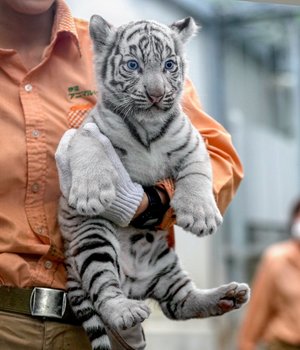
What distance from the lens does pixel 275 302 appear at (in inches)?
274

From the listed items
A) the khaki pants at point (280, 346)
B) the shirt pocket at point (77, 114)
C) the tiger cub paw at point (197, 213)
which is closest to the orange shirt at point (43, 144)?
the shirt pocket at point (77, 114)

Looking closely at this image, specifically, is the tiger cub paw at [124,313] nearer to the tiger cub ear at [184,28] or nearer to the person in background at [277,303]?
the tiger cub ear at [184,28]

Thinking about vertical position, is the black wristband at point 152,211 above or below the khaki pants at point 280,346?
above

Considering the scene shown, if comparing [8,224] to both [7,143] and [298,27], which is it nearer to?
[7,143]

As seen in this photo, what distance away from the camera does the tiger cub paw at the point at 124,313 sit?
266cm

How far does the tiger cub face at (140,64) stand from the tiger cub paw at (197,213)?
10.0 inches

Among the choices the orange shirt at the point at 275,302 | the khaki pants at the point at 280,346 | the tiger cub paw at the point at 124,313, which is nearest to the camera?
Answer: the tiger cub paw at the point at 124,313

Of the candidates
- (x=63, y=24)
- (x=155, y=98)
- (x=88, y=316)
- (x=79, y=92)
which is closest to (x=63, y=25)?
(x=63, y=24)

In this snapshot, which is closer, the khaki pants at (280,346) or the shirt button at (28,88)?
the shirt button at (28,88)

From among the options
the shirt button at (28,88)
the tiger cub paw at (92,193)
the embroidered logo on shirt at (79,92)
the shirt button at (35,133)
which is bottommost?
the tiger cub paw at (92,193)

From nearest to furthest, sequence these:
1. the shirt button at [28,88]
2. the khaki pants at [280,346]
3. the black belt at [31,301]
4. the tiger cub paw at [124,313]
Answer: the tiger cub paw at [124,313] → the black belt at [31,301] → the shirt button at [28,88] → the khaki pants at [280,346]

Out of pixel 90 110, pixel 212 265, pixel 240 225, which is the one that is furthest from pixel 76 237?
pixel 240 225

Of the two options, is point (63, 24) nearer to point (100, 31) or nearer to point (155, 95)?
point (100, 31)

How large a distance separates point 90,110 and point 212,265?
7097mm
